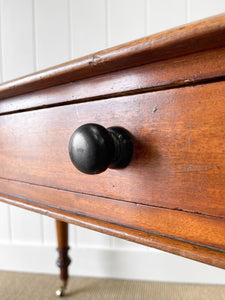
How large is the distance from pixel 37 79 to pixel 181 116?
0.16m

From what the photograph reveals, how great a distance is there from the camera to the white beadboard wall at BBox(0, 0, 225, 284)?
2.77 feet

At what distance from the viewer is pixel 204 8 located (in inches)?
31.4

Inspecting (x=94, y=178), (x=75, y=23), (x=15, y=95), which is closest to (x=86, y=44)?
(x=75, y=23)

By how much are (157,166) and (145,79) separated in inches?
2.8

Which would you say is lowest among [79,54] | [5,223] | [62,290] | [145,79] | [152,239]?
[62,290]

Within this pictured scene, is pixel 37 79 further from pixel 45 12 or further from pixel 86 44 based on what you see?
pixel 45 12

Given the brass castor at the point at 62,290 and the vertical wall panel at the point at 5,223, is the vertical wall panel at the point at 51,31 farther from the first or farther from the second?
the brass castor at the point at 62,290

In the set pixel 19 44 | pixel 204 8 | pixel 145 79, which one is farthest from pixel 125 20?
pixel 145 79

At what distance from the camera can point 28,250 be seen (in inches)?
40.7

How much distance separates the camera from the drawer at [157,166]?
19 cm

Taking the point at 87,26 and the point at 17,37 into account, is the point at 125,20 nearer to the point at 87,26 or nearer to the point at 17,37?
the point at 87,26

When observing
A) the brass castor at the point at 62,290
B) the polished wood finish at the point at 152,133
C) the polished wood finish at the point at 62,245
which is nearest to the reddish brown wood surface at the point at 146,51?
the polished wood finish at the point at 152,133

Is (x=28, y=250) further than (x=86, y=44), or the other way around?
(x=28, y=250)

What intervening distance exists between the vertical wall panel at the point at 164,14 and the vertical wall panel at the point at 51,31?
29cm
